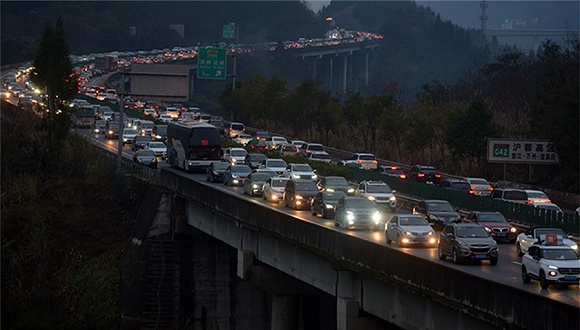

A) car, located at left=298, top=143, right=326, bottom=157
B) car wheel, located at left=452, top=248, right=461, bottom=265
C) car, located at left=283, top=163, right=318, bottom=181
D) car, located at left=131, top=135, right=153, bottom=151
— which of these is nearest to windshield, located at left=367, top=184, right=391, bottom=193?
car, located at left=283, top=163, right=318, bottom=181

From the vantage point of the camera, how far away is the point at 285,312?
135ft

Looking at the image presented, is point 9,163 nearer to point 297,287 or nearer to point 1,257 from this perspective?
point 1,257

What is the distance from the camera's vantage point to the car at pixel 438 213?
4281 centimetres

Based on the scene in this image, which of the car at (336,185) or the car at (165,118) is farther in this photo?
the car at (165,118)

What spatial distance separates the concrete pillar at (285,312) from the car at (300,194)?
869 cm

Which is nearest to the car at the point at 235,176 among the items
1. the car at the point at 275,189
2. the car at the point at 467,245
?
the car at the point at 275,189

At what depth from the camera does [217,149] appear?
69250 millimetres

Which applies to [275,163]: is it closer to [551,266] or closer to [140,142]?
[140,142]

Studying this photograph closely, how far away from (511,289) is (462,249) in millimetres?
9967

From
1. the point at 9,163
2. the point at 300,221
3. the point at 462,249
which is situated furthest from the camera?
the point at 9,163

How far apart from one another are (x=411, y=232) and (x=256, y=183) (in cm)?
1950

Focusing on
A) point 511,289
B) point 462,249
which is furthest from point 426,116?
point 511,289

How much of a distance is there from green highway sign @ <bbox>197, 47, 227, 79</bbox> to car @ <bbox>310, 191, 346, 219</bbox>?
5168 centimetres

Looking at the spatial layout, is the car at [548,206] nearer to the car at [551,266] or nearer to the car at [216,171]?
the car at [551,266]
